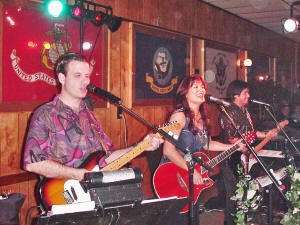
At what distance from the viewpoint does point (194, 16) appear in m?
6.46

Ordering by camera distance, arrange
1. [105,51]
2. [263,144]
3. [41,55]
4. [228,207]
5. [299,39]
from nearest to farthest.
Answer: [41,55] → [228,207] → [105,51] → [263,144] → [299,39]

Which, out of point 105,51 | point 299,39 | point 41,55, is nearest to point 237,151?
point 105,51

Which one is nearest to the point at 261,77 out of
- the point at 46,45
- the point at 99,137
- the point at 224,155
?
the point at 224,155

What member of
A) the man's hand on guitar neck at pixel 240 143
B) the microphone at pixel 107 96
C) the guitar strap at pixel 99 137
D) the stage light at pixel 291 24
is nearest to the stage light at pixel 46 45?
the guitar strap at pixel 99 137

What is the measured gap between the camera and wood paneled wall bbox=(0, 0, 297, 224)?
3.53 metres

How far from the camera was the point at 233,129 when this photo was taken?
4.34 m

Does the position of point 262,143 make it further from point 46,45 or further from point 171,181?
point 46,45

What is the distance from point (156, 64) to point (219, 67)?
232cm

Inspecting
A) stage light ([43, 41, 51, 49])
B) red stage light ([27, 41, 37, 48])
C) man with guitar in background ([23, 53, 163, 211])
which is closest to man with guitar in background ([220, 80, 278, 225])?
man with guitar in background ([23, 53, 163, 211])

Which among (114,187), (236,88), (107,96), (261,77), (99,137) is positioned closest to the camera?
(114,187)

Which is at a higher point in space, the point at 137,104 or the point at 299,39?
the point at 299,39

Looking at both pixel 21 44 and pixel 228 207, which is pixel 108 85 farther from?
pixel 228 207

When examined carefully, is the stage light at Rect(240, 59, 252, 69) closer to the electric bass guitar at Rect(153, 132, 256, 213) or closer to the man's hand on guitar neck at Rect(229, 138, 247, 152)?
the man's hand on guitar neck at Rect(229, 138, 247, 152)

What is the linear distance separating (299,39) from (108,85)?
921 centimetres
